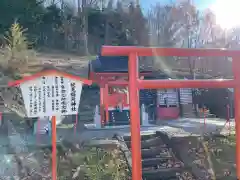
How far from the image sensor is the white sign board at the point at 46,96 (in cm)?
350

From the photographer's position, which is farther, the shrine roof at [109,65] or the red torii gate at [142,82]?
the shrine roof at [109,65]

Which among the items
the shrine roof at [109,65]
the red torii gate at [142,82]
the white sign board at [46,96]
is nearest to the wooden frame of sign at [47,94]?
the white sign board at [46,96]

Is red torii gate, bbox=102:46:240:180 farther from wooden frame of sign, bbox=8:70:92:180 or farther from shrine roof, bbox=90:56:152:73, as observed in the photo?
shrine roof, bbox=90:56:152:73

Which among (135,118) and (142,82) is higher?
(142,82)

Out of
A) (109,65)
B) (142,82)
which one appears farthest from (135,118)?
(109,65)

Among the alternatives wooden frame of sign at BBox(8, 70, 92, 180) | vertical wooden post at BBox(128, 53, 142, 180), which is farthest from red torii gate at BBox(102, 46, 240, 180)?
wooden frame of sign at BBox(8, 70, 92, 180)

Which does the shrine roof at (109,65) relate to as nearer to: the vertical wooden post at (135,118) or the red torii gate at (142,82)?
the red torii gate at (142,82)

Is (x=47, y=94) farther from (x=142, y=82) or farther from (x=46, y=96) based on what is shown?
(x=142, y=82)

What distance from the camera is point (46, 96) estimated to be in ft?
11.5

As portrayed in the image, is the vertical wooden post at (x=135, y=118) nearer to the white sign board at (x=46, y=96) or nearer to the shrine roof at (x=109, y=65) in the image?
the white sign board at (x=46, y=96)

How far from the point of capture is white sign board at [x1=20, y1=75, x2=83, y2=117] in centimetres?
350

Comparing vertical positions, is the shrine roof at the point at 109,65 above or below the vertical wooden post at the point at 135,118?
above

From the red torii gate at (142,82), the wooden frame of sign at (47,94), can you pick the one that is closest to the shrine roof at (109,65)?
the red torii gate at (142,82)

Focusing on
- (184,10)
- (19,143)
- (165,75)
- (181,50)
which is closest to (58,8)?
(184,10)
